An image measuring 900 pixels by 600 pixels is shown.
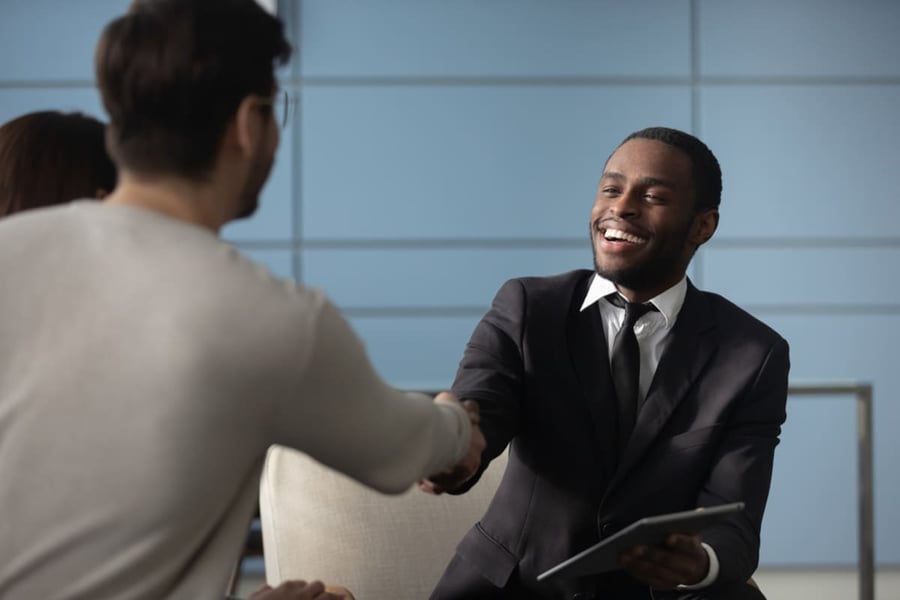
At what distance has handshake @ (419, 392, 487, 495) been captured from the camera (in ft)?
4.83

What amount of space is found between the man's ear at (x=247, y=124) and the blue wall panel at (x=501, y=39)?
3208 mm

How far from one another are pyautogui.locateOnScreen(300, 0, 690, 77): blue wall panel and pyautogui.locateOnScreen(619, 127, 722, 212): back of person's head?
243 centimetres

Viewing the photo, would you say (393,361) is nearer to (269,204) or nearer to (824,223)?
(269,204)

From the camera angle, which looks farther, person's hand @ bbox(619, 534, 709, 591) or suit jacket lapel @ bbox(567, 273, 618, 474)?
suit jacket lapel @ bbox(567, 273, 618, 474)

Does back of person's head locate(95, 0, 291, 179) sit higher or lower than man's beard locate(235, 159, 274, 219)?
higher

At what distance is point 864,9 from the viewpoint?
4391 mm

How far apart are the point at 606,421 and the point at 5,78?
3.33 meters

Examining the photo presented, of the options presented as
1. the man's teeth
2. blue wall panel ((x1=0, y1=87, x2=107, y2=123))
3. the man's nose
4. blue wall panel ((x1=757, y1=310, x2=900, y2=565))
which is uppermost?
blue wall panel ((x1=0, y1=87, x2=107, y2=123))

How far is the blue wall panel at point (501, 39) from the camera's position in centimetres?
429

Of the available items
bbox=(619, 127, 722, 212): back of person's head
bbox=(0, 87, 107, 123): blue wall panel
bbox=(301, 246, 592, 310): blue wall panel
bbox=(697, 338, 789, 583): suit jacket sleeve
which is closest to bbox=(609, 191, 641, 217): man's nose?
bbox=(619, 127, 722, 212): back of person's head

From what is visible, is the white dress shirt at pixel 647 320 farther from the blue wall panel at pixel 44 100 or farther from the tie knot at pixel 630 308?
the blue wall panel at pixel 44 100

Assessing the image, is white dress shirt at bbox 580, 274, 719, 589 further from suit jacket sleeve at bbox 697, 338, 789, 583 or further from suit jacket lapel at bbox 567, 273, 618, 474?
suit jacket sleeve at bbox 697, 338, 789, 583

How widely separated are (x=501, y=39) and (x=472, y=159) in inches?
17.9

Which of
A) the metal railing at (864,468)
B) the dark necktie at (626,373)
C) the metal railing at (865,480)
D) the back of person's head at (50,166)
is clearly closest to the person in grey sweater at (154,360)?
the back of person's head at (50,166)
